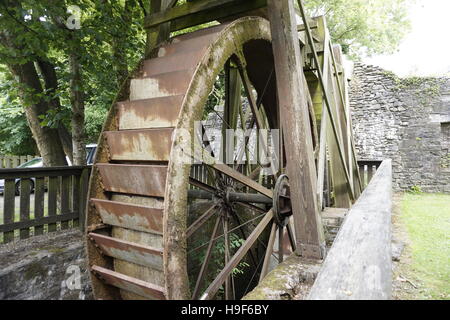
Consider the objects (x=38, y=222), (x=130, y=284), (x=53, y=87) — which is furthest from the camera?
(x=53, y=87)

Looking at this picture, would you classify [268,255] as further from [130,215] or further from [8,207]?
[8,207]

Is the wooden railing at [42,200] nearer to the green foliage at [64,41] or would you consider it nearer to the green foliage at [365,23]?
the green foliage at [64,41]

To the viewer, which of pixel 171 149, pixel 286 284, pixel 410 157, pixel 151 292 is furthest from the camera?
pixel 410 157

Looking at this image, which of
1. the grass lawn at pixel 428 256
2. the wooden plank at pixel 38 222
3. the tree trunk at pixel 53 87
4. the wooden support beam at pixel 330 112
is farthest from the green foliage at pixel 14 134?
the grass lawn at pixel 428 256

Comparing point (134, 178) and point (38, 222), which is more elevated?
point (134, 178)

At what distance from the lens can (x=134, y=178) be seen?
2.46m

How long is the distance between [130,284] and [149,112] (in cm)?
142

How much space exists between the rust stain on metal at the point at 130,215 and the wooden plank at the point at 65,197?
1190 millimetres

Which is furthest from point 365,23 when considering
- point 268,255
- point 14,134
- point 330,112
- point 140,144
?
point 14,134

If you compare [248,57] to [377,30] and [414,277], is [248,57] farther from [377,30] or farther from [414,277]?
[377,30]

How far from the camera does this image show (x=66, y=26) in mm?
3916

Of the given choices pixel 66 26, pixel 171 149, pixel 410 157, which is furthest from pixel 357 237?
pixel 410 157
